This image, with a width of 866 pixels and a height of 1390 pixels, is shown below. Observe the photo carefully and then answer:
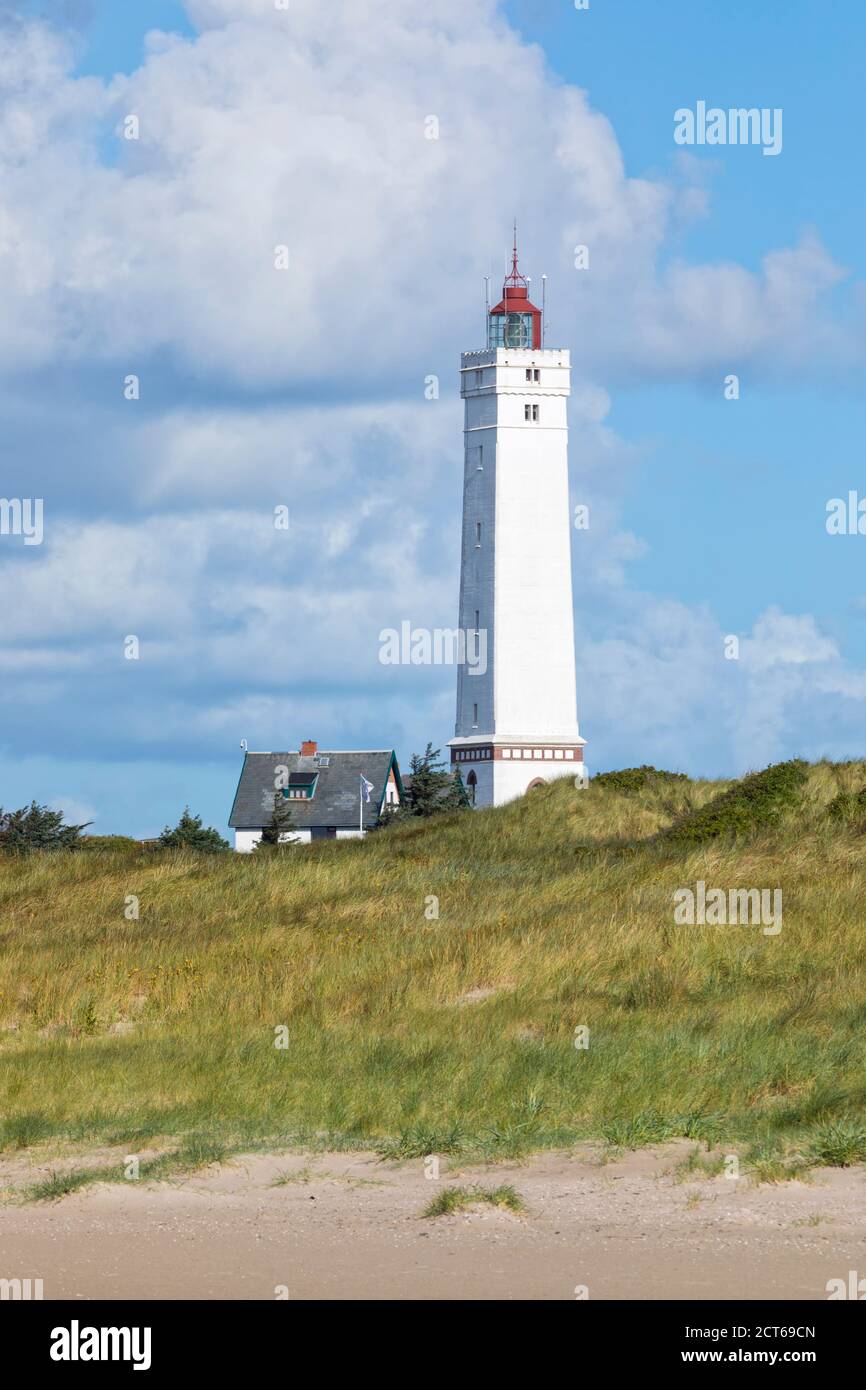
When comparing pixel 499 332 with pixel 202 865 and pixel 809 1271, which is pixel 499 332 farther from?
pixel 809 1271

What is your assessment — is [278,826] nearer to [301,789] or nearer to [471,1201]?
[301,789]

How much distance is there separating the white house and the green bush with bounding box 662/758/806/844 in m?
49.9

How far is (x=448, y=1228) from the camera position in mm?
9828

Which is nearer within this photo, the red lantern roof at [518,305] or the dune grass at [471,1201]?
the dune grass at [471,1201]

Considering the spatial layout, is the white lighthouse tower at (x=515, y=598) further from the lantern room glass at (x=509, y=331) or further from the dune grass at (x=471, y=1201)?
the dune grass at (x=471, y=1201)

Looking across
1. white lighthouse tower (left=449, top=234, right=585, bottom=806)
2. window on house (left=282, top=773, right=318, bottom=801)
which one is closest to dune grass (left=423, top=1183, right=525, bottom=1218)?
white lighthouse tower (left=449, top=234, right=585, bottom=806)

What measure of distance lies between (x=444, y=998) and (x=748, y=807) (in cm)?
1192

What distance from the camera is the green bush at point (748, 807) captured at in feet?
88.8

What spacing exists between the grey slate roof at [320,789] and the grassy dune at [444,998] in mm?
53094

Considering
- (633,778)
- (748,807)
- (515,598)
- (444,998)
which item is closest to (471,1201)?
(444,998)

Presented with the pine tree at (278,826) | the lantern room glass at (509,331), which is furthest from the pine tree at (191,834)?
the lantern room glass at (509,331)

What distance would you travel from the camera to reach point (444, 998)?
17219 millimetres
